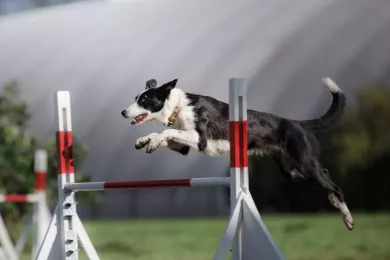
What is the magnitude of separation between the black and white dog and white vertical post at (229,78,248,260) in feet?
0.30

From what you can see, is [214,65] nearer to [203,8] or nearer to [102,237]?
[203,8]

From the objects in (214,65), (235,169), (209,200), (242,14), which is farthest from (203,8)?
(235,169)

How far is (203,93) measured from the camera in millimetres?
4461

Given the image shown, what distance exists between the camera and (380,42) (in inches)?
218

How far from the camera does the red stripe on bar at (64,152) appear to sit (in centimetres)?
332

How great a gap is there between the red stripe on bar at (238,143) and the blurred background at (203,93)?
4.49ft

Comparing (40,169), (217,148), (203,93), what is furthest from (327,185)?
(40,169)

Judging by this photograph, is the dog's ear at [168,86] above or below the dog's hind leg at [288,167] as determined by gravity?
above

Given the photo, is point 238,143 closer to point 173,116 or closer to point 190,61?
point 173,116

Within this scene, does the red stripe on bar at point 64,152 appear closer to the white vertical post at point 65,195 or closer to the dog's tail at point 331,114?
the white vertical post at point 65,195

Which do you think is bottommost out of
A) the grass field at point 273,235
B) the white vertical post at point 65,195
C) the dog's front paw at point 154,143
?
the grass field at point 273,235

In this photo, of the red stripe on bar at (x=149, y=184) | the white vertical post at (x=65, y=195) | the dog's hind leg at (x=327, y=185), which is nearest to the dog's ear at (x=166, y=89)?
the red stripe on bar at (x=149, y=184)

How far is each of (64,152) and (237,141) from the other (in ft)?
2.82

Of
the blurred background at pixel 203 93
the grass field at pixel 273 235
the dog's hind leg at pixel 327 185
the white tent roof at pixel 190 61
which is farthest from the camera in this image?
the grass field at pixel 273 235
